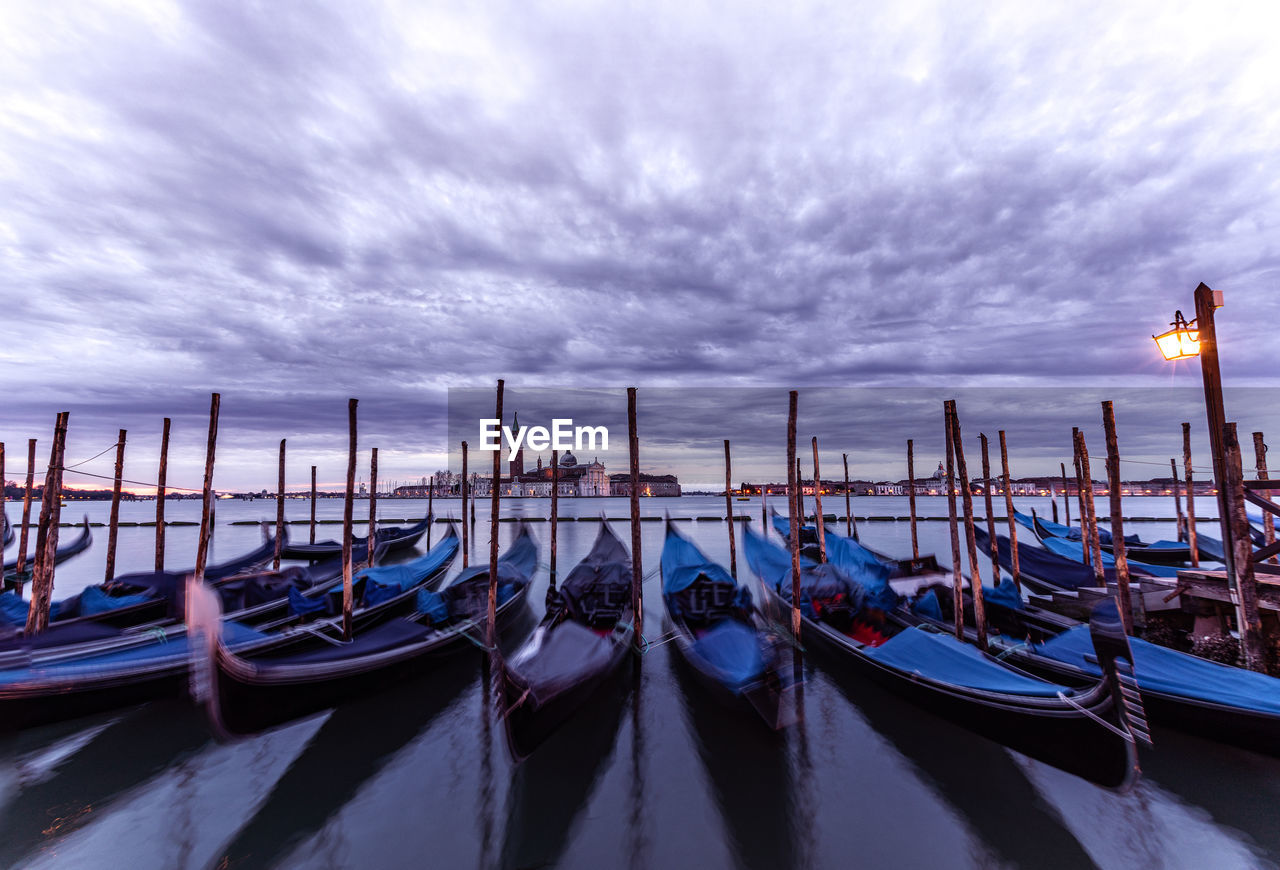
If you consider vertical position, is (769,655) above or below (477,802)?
above

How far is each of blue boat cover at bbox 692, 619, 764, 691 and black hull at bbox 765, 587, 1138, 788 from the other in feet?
6.48

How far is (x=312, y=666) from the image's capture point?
638cm

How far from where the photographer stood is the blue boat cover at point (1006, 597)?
33.0 ft

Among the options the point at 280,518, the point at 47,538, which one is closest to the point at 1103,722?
the point at 47,538

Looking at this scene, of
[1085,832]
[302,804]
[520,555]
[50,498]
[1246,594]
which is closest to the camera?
[1085,832]

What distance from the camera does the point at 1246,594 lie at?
5762 mm

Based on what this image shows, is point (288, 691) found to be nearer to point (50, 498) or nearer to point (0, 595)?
point (50, 498)

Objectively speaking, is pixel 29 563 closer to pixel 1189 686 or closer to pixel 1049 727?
pixel 1049 727

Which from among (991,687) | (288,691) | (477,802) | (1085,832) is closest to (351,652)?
(288,691)

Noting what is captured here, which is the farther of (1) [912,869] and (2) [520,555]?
(2) [520,555]

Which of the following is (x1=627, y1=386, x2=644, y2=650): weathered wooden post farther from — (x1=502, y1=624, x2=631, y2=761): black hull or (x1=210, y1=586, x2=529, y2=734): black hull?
(x1=210, y1=586, x2=529, y2=734): black hull

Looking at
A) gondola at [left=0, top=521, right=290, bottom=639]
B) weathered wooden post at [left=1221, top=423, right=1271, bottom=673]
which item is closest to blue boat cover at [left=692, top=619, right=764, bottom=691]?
weathered wooden post at [left=1221, top=423, right=1271, bottom=673]

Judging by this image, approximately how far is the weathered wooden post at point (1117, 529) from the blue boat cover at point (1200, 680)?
107 inches

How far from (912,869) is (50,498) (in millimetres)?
13503
